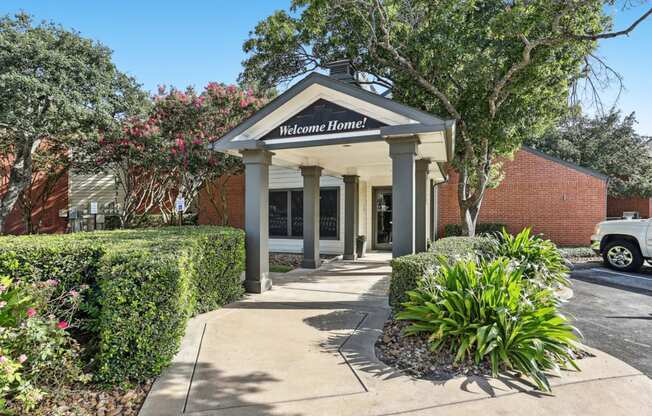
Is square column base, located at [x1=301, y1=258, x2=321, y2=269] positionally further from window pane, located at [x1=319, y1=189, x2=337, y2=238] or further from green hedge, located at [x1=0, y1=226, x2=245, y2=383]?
green hedge, located at [x1=0, y1=226, x2=245, y2=383]

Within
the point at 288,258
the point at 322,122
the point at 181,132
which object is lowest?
the point at 288,258

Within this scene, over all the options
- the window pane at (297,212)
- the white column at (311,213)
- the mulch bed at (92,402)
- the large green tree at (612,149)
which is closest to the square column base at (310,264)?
the white column at (311,213)

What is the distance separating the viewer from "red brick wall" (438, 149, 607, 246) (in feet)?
44.2

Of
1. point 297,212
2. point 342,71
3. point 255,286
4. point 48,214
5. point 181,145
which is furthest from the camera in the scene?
point 48,214

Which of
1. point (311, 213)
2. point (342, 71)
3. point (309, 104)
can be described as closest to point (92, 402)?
point (309, 104)

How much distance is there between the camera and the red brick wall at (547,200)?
1348 centimetres

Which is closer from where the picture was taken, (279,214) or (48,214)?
(279,214)

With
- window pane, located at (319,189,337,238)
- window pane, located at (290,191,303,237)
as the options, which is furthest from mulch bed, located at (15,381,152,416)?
window pane, located at (290,191,303,237)

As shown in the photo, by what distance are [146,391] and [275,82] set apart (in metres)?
10.1

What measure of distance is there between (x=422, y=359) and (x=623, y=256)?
9.18 metres

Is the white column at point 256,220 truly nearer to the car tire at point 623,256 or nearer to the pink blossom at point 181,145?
the pink blossom at point 181,145

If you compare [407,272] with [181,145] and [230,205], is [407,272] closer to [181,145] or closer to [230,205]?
[181,145]

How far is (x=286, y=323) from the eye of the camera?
5098 millimetres

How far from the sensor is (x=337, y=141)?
250 inches
